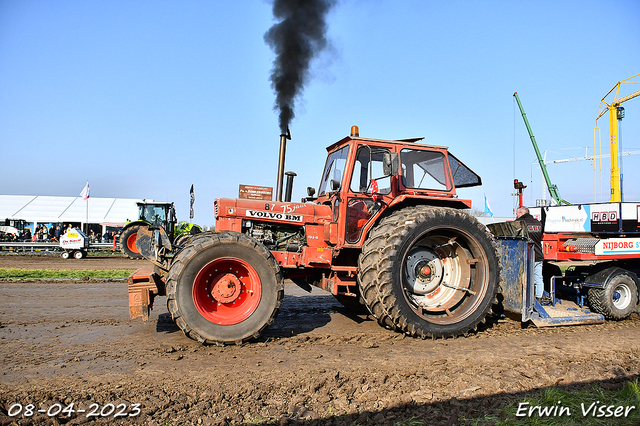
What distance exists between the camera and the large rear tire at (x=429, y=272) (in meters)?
4.93

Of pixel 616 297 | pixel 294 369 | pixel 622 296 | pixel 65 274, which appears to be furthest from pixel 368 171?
pixel 65 274

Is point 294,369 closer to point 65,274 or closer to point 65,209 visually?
point 65,274

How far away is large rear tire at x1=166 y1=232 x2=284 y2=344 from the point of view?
4469 mm

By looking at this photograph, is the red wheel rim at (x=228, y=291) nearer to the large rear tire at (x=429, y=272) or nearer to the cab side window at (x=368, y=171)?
the large rear tire at (x=429, y=272)

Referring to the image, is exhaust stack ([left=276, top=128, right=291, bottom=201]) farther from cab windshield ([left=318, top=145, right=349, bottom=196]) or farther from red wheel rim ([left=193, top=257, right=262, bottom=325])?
red wheel rim ([left=193, top=257, right=262, bottom=325])

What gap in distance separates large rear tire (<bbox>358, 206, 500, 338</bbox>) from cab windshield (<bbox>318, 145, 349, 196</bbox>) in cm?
99

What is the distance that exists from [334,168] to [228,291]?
235 cm

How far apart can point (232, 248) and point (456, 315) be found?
302cm

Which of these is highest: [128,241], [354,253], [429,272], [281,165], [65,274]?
[281,165]

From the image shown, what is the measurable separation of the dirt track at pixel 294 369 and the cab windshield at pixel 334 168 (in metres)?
2.04

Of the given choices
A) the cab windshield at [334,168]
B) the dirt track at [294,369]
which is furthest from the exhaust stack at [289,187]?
the dirt track at [294,369]

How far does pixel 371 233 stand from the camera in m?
5.24

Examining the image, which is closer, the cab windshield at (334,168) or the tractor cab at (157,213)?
the cab windshield at (334,168)

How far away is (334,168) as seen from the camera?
5984 mm
